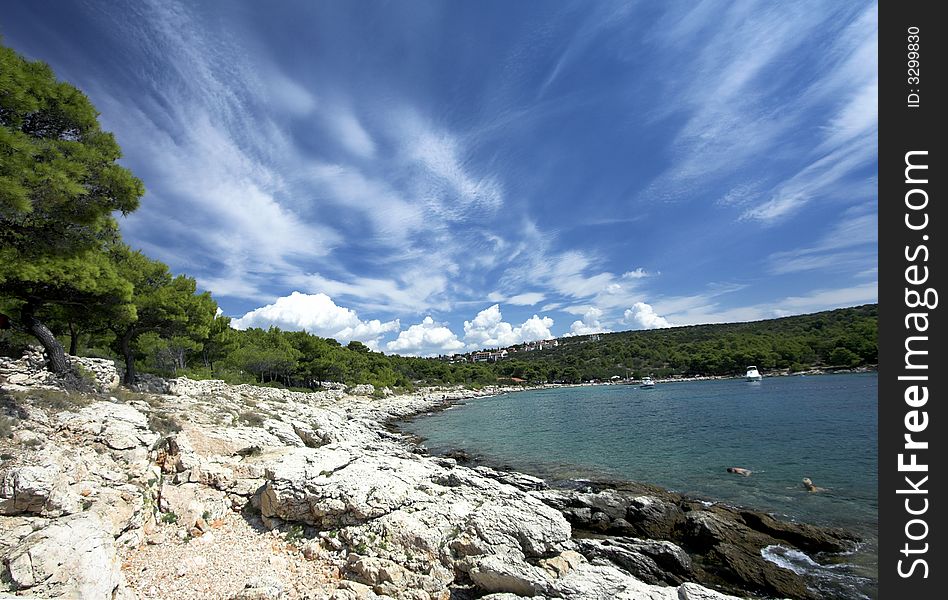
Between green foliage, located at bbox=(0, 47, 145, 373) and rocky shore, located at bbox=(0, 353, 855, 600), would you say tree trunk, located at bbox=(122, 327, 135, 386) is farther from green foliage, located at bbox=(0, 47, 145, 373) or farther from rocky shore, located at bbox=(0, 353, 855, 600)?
green foliage, located at bbox=(0, 47, 145, 373)

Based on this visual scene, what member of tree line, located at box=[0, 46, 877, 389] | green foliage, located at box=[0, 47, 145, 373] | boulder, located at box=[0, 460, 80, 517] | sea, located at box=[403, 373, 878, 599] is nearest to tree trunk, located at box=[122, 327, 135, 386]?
tree line, located at box=[0, 46, 877, 389]

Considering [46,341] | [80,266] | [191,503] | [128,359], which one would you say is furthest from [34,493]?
[128,359]

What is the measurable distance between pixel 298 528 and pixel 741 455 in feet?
69.2

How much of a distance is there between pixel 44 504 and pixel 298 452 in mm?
5987

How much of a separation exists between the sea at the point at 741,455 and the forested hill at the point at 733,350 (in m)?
59.5

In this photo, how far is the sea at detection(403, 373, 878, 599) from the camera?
35.8 ft

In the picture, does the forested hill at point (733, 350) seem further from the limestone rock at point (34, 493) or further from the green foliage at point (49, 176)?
the green foliage at point (49, 176)

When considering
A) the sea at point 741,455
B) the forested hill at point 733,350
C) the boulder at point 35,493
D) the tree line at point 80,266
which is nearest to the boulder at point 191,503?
the boulder at point 35,493

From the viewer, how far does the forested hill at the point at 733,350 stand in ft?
275

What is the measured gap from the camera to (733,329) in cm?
13750

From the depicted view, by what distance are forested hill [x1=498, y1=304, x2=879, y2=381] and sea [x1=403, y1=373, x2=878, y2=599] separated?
195 ft

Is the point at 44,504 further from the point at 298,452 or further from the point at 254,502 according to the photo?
the point at 298,452

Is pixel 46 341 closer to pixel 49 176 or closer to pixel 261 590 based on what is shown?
pixel 49 176

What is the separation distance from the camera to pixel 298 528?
8320mm
